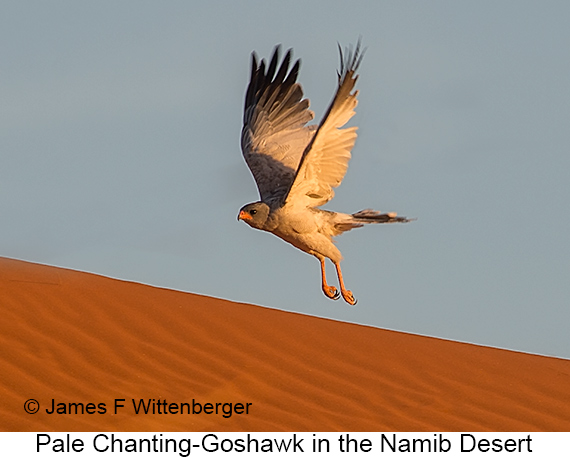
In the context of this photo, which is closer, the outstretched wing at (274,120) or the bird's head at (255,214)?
the bird's head at (255,214)

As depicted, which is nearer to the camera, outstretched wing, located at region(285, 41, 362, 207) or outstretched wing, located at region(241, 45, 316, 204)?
outstretched wing, located at region(285, 41, 362, 207)

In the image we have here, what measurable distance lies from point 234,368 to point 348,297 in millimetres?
2189

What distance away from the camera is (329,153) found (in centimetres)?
1349

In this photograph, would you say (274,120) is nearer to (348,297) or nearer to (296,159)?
(296,159)

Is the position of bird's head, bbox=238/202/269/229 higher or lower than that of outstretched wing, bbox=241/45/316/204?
lower

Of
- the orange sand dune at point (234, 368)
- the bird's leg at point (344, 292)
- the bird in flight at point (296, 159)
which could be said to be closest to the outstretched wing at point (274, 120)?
the bird in flight at point (296, 159)

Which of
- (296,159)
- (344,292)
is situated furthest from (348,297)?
(296,159)

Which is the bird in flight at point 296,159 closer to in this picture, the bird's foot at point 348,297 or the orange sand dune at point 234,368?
the bird's foot at point 348,297

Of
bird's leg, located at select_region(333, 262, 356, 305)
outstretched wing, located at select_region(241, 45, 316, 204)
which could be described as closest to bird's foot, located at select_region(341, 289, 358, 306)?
bird's leg, located at select_region(333, 262, 356, 305)

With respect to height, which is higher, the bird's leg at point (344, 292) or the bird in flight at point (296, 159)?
the bird in flight at point (296, 159)

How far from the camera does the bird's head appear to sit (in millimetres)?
13719

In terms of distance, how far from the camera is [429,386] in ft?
52.2

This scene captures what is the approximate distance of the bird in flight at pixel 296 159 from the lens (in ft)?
43.5

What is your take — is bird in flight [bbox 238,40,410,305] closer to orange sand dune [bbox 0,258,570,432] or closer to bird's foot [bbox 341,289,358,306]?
bird's foot [bbox 341,289,358,306]
